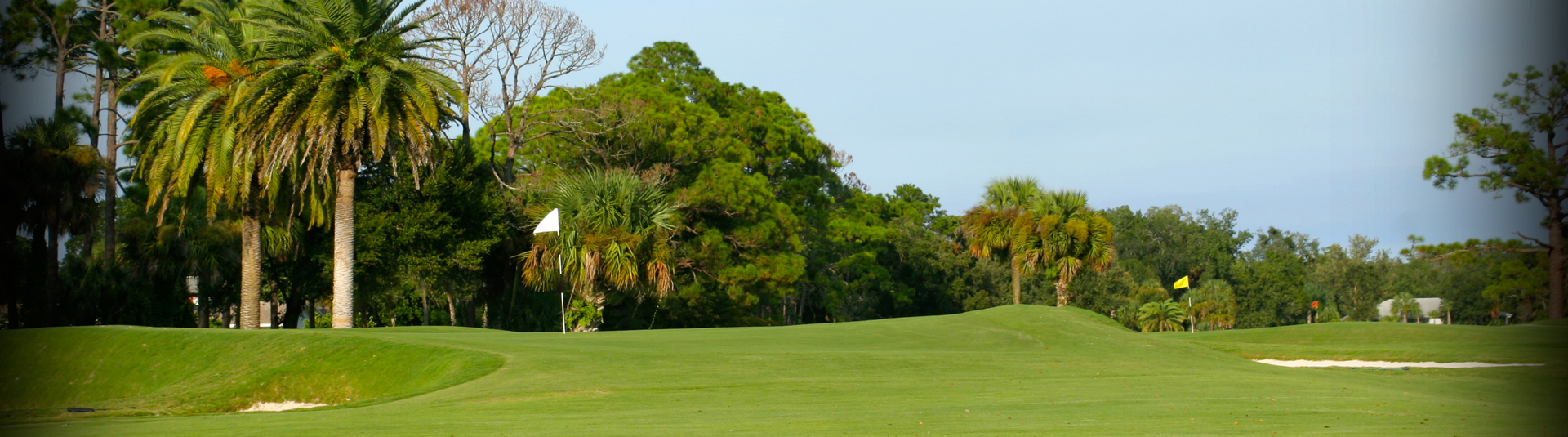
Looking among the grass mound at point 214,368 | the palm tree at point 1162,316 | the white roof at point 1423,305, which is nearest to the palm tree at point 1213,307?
the palm tree at point 1162,316

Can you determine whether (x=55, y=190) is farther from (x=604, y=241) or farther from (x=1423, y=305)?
(x=1423, y=305)

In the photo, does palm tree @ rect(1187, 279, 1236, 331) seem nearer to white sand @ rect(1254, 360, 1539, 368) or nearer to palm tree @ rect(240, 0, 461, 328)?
white sand @ rect(1254, 360, 1539, 368)

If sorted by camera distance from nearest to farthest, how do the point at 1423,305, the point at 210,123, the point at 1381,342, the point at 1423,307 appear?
1. the point at 1381,342
2. the point at 210,123
3. the point at 1423,307
4. the point at 1423,305

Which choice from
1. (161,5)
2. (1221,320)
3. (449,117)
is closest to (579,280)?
(449,117)

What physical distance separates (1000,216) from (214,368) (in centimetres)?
2785

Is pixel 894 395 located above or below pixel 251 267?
below

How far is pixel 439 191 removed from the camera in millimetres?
34250

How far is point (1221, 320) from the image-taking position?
57.2 meters

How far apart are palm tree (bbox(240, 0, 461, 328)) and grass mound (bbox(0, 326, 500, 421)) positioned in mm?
7236

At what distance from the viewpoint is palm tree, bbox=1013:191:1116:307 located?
37719 millimetres

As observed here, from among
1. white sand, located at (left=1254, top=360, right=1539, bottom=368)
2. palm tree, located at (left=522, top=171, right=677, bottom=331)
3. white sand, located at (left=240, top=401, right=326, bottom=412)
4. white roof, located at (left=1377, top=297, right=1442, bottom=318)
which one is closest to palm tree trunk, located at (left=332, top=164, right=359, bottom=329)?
palm tree, located at (left=522, top=171, right=677, bottom=331)

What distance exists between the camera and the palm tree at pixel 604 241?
31.3 m

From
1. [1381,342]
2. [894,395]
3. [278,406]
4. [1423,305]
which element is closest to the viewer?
[894,395]

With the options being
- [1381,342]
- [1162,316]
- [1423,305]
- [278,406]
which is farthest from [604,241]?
[1423,305]
